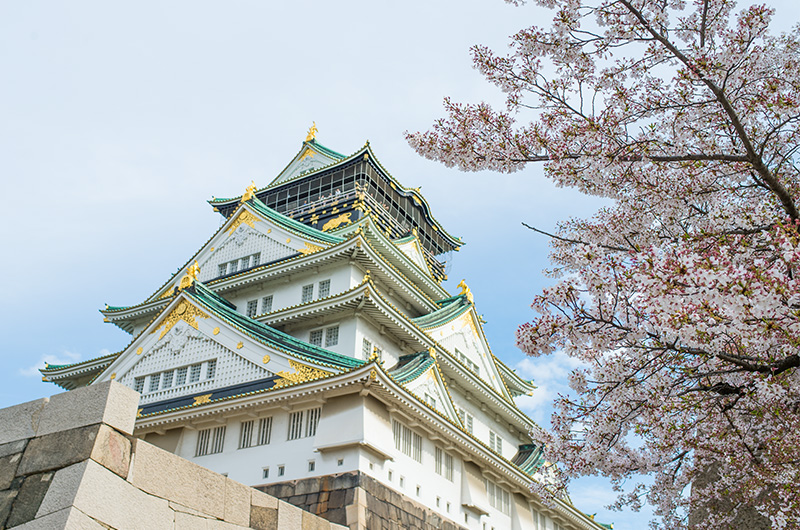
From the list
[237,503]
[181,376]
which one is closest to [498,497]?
[181,376]

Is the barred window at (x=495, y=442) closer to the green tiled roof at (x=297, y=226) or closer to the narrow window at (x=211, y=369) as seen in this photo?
the green tiled roof at (x=297, y=226)

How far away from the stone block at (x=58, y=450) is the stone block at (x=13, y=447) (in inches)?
3.8

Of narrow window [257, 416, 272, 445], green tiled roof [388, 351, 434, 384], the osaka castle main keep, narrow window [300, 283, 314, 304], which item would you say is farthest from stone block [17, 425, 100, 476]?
narrow window [300, 283, 314, 304]

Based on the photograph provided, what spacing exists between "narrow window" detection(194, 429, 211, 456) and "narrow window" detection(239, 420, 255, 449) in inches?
48.3

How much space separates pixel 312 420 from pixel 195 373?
17.2 ft

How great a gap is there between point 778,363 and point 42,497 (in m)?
8.45

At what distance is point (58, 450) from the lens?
6871 mm

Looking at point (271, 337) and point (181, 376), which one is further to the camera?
point (181, 376)

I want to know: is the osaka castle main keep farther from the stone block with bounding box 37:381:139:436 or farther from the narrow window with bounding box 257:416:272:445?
the stone block with bounding box 37:381:139:436

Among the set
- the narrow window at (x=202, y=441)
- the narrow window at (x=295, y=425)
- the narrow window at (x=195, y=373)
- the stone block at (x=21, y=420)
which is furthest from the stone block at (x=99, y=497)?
the narrow window at (x=195, y=373)

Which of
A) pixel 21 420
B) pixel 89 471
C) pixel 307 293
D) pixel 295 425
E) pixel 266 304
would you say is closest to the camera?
pixel 89 471

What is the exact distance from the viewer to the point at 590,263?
8.22 metres

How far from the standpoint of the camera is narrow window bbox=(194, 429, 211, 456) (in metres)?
19.6

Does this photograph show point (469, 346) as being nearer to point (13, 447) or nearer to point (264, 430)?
point (264, 430)
